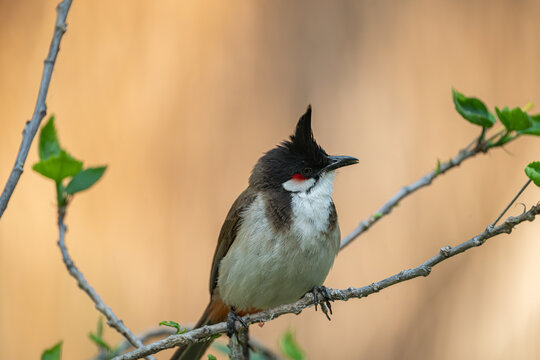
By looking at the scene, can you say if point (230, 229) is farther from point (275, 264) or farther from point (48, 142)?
point (48, 142)

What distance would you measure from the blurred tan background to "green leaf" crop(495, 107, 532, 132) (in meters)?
1.73

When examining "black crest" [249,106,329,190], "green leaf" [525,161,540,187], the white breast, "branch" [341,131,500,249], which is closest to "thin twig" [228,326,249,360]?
the white breast

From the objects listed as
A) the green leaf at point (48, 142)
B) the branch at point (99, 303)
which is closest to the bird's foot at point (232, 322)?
the branch at point (99, 303)

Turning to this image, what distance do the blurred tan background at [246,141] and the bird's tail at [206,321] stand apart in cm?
70

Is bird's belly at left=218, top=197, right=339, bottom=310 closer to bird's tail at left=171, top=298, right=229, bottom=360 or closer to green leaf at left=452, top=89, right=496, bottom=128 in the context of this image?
bird's tail at left=171, top=298, right=229, bottom=360

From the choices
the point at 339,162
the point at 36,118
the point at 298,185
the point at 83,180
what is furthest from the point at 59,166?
the point at 339,162

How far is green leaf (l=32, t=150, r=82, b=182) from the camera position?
164 cm

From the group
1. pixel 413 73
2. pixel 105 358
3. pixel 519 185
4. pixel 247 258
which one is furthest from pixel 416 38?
pixel 105 358

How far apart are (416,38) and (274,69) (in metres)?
0.83

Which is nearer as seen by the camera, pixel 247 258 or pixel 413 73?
pixel 247 258

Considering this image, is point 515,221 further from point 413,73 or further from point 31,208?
point 31,208

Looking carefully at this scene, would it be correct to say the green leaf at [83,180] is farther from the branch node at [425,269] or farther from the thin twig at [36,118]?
the branch node at [425,269]

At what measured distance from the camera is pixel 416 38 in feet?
12.0

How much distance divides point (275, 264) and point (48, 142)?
0.94 metres
